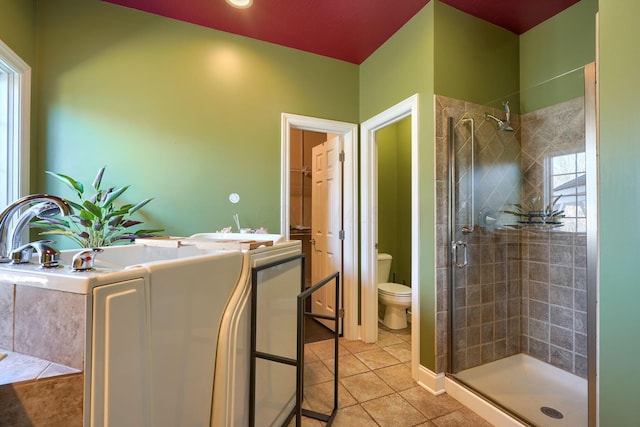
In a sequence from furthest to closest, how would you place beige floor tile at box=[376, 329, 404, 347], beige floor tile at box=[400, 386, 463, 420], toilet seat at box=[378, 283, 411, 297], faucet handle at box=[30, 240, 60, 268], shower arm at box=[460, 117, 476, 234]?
toilet seat at box=[378, 283, 411, 297] → beige floor tile at box=[376, 329, 404, 347] → shower arm at box=[460, 117, 476, 234] → beige floor tile at box=[400, 386, 463, 420] → faucet handle at box=[30, 240, 60, 268]

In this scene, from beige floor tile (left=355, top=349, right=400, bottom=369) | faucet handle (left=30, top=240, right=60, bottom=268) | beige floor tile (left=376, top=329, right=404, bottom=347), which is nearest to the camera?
faucet handle (left=30, top=240, right=60, bottom=268)

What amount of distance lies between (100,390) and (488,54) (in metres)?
2.90

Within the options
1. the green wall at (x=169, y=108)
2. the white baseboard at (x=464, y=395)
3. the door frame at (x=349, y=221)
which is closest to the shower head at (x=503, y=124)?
the door frame at (x=349, y=221)

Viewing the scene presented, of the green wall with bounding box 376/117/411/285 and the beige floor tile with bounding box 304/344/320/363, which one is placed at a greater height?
the green wall with bounding box 376/117/411/285

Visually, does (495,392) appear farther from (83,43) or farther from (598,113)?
(83,43)

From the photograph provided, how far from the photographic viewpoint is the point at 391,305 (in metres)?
2.88

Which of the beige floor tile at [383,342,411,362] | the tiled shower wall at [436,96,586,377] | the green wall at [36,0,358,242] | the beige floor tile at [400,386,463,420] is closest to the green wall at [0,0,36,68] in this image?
the green wall at [36,0,358,242]

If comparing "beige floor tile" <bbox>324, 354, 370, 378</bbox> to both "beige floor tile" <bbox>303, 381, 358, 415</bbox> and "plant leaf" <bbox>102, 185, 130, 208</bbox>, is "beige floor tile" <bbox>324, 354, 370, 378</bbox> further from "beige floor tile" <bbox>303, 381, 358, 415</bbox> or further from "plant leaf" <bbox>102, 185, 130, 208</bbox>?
"plant leaf" <bbox>102, 185, 130, 208</bbox>

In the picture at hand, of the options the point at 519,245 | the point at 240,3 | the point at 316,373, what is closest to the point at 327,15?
the point at 240,3

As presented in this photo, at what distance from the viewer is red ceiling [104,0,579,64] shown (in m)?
1.99

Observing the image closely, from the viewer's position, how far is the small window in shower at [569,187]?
5.90 feet

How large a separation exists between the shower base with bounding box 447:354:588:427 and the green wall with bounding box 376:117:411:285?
56.7 inches

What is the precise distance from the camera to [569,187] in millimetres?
1913

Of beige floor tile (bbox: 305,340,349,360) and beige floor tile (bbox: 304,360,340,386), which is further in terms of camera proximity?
beige floor tile (bbox: 305,340,349,360)
